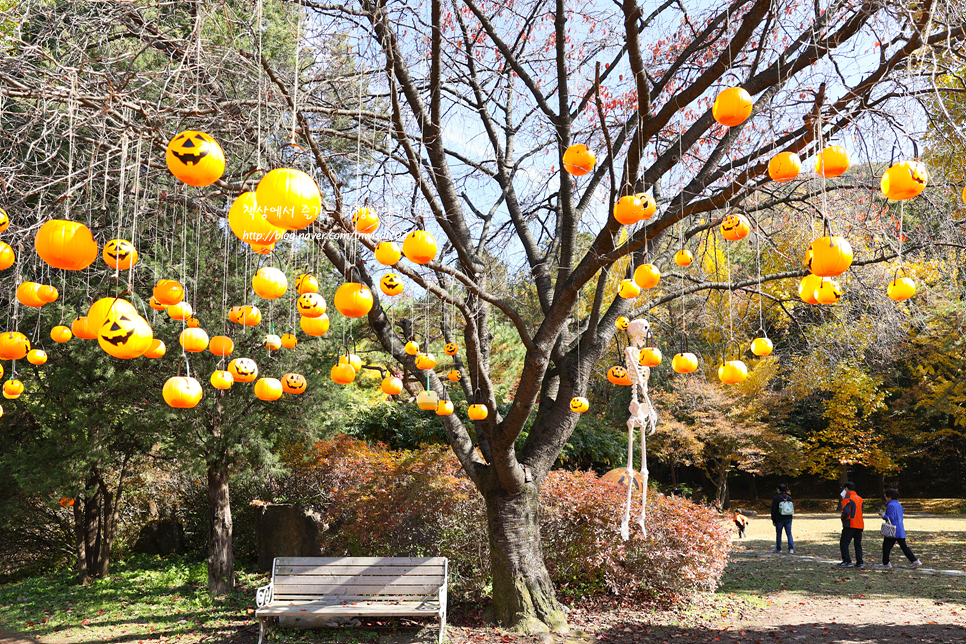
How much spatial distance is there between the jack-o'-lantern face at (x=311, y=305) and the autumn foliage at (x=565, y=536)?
4.46 metres

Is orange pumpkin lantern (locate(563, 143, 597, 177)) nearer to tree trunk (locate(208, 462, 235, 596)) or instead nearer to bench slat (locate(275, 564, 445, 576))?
bench slat (locate(275, 564, 445, 576))

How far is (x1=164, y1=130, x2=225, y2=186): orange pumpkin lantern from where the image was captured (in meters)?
2.82

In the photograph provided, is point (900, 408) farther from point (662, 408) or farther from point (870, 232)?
point (870, 232)

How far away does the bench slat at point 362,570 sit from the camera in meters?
7.14

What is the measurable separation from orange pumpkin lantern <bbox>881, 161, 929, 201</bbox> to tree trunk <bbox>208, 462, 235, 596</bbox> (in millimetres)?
8742

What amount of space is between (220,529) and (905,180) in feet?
30.2

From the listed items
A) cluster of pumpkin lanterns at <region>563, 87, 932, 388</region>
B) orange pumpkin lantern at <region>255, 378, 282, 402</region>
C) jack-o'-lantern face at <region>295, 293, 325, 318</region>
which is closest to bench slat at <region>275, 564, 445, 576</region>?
orange pumpkin lantern at <region>255, 378, 282, 402</region>

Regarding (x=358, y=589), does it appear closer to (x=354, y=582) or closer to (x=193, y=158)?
(x=354, y=582)

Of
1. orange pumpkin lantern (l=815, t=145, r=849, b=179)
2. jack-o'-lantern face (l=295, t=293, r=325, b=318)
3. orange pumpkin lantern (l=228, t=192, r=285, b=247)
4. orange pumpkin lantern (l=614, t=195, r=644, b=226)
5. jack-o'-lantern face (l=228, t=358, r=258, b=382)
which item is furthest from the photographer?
jack-o'-lantern face (l=228, t=358, r=258, b=382)

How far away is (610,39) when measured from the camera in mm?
6320

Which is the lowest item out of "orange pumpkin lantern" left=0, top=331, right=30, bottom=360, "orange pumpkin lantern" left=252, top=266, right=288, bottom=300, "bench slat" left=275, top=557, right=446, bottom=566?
"bench slat" left=275, top=557, right=446, bottom=566

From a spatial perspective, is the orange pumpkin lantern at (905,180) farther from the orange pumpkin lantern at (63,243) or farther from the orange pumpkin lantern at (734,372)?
the orange pumpkin lantern at (63,243)

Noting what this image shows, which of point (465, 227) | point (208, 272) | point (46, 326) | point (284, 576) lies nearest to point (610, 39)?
point (465, 227)

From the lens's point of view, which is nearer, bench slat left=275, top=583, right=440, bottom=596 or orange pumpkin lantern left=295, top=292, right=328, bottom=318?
orange pumpkin lantern left=295, top=292, right=328, bottom=318
